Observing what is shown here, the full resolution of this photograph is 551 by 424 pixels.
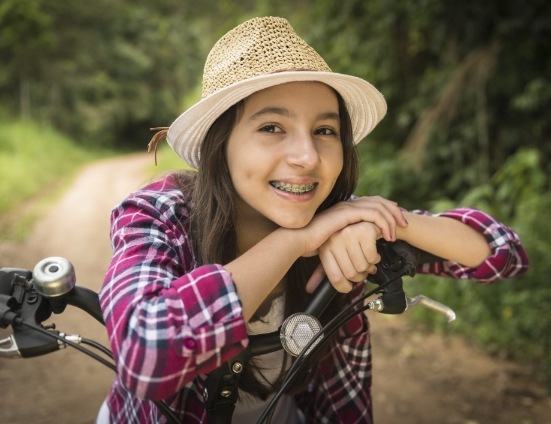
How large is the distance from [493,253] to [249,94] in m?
1.07

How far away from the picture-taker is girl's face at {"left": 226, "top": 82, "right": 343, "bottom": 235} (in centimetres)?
141

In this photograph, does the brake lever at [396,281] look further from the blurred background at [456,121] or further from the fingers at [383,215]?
the blurred background at [456,121]

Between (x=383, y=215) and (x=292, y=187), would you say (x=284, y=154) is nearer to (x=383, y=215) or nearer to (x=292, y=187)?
(x=292, y=187)

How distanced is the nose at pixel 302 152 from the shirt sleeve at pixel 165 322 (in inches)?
17.3

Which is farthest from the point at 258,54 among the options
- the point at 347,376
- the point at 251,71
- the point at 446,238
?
the point at 347,376

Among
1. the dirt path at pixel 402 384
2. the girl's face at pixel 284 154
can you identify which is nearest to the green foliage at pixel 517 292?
the dirt path at pixel 402 384

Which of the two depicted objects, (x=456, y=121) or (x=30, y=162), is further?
(x=30, y=162)

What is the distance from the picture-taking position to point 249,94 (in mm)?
1435

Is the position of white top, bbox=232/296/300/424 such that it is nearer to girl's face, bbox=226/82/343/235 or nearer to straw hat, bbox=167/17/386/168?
girl's face, bbox=226/82/343/235

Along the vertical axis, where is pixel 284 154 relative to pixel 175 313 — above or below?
above

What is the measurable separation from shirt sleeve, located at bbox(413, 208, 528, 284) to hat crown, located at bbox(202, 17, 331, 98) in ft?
2.62

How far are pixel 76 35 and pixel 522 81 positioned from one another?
19.1 metres

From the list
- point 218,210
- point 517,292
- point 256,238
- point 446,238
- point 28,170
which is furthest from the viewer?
point 28,170

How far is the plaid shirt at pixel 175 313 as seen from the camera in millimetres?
1007
